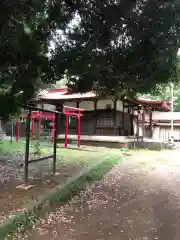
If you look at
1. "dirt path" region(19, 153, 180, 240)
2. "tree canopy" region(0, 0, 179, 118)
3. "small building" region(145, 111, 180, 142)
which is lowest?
"dirt path" region(19, 153, 180, 240)

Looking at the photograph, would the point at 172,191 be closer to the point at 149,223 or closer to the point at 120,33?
the point at 149,223

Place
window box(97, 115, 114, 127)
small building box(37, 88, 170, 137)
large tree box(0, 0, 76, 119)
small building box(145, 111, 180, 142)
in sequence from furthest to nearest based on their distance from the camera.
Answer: small building box(145, 111, 180, 142) < window box(97, 115, 114, 127) < small building box(37, 88, 170, 137) < large tree box(0, 0, 76, 119)

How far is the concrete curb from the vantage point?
3.69 meters

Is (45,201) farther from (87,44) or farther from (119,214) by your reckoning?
(87,44)

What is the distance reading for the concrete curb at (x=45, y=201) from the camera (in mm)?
3693

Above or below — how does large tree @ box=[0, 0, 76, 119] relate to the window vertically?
above

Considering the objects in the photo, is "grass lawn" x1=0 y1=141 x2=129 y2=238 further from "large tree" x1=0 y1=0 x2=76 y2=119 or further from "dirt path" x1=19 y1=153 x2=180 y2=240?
"large tree" x1=0 y1=0 x2=76 y2=119

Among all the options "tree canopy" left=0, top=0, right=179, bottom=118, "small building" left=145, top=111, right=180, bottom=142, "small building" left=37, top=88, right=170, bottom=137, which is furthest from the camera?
"small building" left=145, top=111, right=180, bottom=142

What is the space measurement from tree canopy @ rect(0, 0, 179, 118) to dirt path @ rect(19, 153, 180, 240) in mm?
1869

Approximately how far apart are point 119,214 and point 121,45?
9.57 feet

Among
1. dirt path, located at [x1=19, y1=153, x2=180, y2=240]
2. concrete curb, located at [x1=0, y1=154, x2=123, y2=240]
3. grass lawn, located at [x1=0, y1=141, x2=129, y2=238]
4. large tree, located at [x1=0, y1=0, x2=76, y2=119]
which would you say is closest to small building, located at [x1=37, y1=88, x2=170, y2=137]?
grass lawn, located at [x1=0, y1=141, x2=129, y2=238]

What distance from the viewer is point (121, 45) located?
5164 mm

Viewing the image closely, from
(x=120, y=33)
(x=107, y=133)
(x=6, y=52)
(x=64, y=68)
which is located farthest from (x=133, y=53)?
(x=107, y=133)

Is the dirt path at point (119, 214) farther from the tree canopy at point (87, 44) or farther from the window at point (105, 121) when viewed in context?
the window at point (105, 121)
